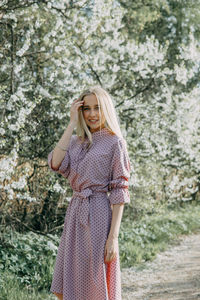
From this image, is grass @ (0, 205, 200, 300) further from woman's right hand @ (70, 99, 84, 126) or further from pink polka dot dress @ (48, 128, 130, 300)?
woman's right hand @ (70, 99, 84, 126)

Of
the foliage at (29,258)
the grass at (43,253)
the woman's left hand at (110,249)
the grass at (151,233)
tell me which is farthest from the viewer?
the grass at (151,233)

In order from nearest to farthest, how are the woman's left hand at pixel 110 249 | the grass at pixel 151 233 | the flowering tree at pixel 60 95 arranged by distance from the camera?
the woman's left hand at pixel 110 249, the flowering tree at pixel 60 95, the grass at pixel 151 233

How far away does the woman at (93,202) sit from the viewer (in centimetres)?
264

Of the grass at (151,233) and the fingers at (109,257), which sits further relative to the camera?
the grass at (151,233)

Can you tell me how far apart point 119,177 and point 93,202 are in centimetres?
21

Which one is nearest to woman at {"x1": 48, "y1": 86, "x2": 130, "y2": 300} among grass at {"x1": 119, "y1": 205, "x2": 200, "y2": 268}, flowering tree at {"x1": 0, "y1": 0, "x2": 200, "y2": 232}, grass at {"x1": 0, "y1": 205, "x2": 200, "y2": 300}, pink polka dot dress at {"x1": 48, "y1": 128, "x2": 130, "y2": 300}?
pink polka dot dress at {"x1": 48, "y1": 128, "x2": 130, "y2": 300}

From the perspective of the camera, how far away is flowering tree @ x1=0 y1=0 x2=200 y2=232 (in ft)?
16.8

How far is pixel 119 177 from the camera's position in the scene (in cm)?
270

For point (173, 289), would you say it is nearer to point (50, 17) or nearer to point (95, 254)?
point (95, 254)

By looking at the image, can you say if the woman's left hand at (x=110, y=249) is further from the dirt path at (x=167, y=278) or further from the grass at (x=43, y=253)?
the dirt path at (x=167, y=278)

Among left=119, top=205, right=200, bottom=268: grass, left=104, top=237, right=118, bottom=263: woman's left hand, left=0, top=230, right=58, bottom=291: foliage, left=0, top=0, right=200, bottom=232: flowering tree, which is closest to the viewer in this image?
left=104, top=237, right=118, bottom=263: woman's left hand

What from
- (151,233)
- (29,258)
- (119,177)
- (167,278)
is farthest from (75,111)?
(151,233)

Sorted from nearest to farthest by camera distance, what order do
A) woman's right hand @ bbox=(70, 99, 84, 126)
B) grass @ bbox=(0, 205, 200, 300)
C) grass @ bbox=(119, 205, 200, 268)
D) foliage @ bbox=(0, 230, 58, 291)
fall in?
woman's right hand @ bbox=(70, 99, 84, 126) → grass @ bbox=(0, 205, 200, 300) → foliage @ bbox=(0, 230, 58, 291) → grass @ bbox=(119, 205, 200, 268)

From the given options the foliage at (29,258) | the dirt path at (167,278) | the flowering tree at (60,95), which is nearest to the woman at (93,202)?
the flowering tree at (60,95)
